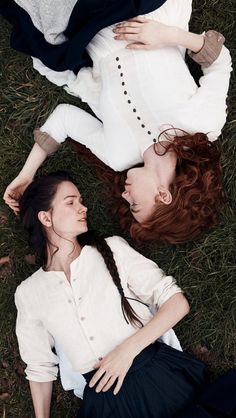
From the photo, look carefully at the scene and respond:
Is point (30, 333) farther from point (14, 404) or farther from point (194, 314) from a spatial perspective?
point (194, 314)

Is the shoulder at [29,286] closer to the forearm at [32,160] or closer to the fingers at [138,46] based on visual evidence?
the forearm at [32,160]

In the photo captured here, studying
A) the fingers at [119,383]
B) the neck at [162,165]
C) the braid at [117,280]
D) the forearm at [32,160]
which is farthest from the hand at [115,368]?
the forearm at [32,160]

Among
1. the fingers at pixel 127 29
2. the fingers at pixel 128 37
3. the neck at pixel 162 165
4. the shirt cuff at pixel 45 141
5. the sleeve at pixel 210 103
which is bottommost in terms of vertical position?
the shirt cuff at pixel 45 141

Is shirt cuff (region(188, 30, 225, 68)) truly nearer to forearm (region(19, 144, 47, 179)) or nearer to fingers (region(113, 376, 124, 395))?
forearm (region(19, 144, 47, 179))

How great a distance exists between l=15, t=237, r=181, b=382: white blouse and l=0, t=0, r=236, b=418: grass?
0.35 meters

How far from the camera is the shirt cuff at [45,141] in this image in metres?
3.58

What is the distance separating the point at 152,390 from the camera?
3.25 metres

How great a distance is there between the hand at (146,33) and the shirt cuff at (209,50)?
0.17 metres

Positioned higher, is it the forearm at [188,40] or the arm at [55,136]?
the forearm at [188,40]

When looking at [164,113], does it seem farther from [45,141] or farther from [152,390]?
[152,390]

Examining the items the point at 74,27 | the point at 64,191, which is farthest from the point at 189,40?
the point at 64,191

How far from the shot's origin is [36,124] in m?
3.81

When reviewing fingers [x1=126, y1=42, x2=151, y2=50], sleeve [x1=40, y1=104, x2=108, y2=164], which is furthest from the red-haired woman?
sleeve [x1=40, y1=104, x2=108, y2=164]

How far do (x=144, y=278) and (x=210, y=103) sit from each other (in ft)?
3.47
